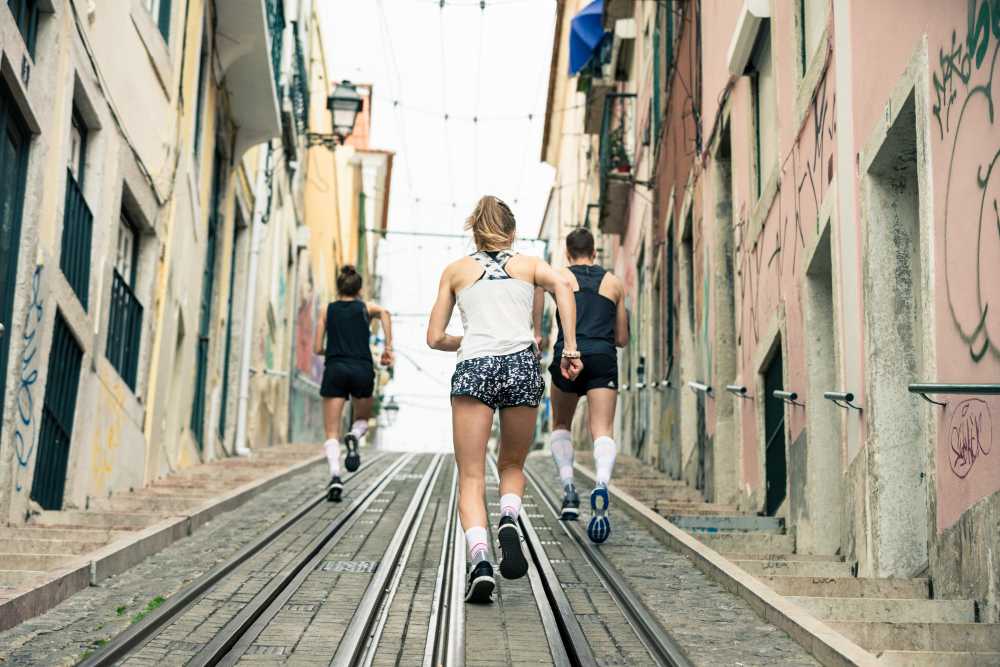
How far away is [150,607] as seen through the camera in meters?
4.78

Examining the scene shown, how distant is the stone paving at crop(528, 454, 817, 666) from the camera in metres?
4.07

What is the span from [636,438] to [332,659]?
14.7 metres

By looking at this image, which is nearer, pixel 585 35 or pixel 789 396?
pixel 789 396

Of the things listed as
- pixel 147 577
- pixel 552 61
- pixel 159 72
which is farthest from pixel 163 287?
pixel 552 61

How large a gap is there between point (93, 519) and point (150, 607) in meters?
2.84

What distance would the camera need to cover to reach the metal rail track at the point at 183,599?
12.6ft

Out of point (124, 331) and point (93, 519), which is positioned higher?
point (124, 331)

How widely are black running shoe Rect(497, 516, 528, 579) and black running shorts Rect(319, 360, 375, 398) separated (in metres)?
4.78

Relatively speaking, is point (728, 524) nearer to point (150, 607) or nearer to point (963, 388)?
point (150, 607)

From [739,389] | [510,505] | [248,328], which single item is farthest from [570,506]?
[248,328]

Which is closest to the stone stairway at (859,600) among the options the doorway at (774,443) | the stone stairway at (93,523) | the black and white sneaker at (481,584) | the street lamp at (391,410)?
the doorway at (774,443)

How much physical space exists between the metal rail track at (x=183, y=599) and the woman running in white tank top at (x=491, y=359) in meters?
1.16

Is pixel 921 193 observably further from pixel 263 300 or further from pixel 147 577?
pixel 263 300

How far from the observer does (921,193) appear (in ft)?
15.5
